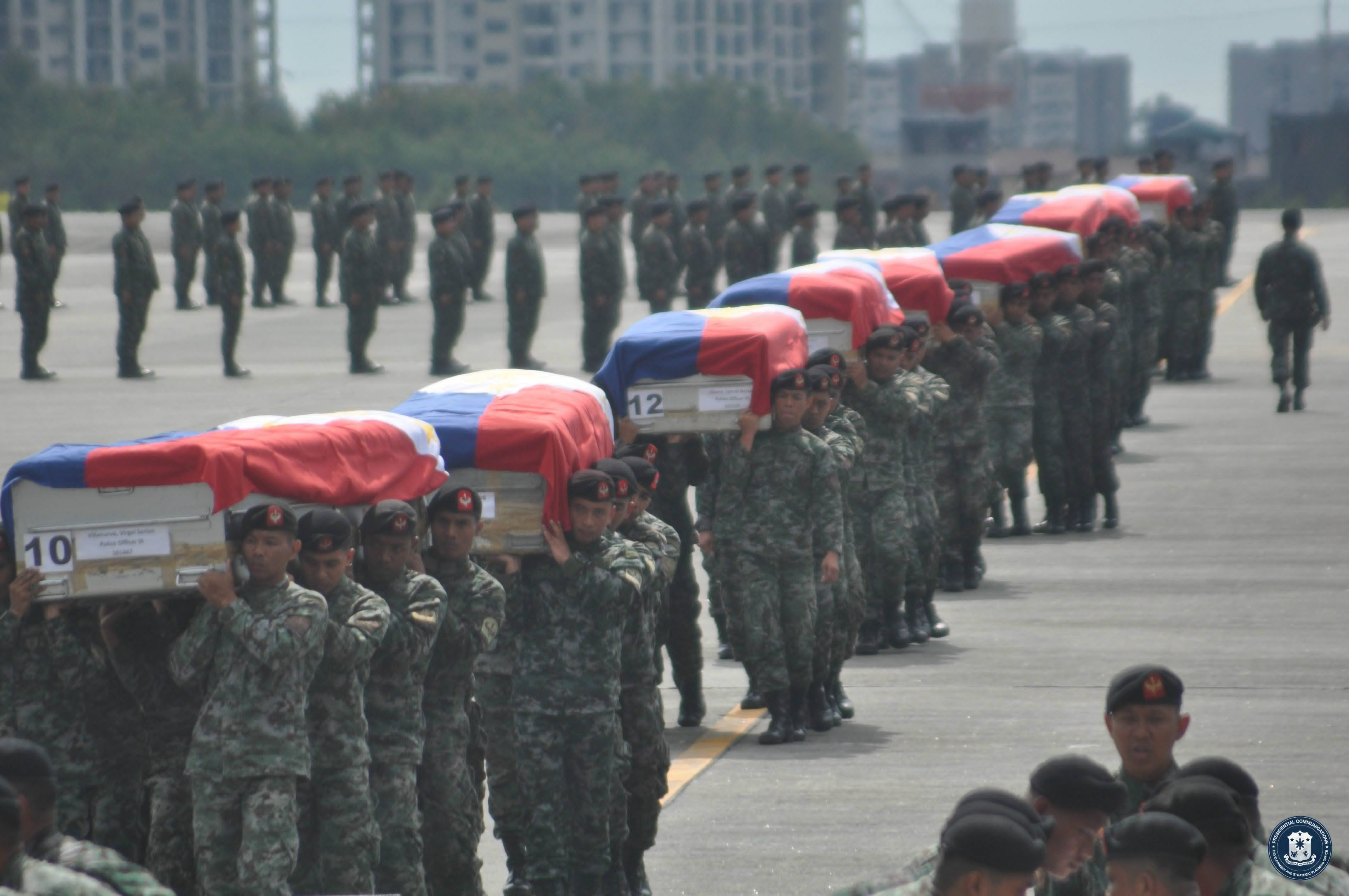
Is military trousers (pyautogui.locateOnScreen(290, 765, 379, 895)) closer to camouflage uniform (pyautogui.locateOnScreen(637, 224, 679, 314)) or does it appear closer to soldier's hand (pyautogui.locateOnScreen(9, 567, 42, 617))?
soldier's hand (pyautogui.locateOnScreen(9, 567, 42, 617))

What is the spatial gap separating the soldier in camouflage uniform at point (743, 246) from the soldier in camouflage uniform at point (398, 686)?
20.4 metres

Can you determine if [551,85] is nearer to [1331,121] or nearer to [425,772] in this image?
[1331,121]

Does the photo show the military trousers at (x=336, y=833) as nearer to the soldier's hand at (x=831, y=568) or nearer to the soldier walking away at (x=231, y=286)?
the soldier's hand at (x=831, y=568)

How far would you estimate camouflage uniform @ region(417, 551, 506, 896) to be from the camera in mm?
7355

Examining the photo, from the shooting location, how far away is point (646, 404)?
9.77 m

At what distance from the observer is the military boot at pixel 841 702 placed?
10.6 m

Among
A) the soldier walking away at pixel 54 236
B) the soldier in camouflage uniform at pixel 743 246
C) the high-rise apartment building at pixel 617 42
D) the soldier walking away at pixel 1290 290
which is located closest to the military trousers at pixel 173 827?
the soldier walking away at pixel 1290 290

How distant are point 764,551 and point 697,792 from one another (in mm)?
1246

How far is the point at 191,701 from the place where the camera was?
709cm

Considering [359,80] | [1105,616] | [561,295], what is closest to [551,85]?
[359,80]

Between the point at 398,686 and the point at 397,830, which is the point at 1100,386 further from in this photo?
the point at 397,830

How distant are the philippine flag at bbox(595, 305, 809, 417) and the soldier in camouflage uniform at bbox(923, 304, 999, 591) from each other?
346cm

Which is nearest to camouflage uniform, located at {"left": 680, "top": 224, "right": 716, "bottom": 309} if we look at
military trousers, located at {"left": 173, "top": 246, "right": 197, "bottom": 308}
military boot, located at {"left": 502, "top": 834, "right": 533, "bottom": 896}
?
military trousers, located at {"left": 173, "top": 246, "right": 197, "bottom": 308}

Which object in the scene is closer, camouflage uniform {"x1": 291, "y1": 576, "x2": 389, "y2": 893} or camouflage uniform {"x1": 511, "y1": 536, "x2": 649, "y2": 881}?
camouflage uniform {"x1": 291, "y1": 576, "x2": 389, "y2": 893}
